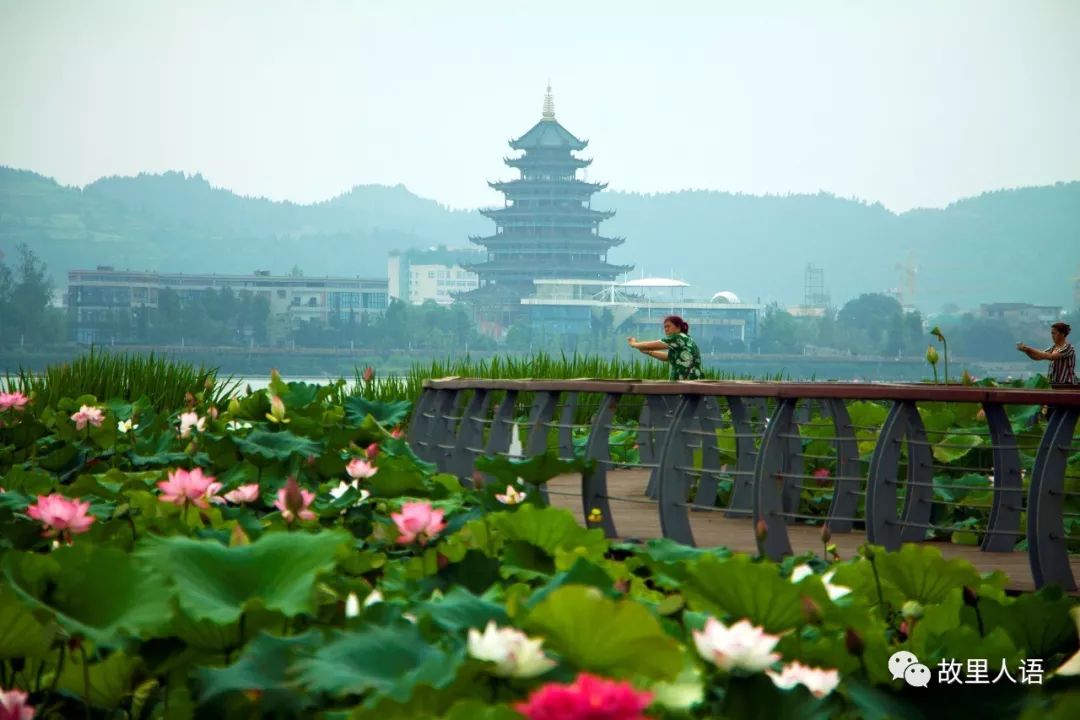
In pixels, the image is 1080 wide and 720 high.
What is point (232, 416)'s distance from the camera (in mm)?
5898

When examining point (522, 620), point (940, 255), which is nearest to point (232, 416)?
point (522, 620)

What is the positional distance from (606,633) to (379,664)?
0.97 feet

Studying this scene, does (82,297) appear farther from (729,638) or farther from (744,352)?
(729,638)

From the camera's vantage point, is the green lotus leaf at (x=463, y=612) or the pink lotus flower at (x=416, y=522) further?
the pink lotus flower at (x=416, y=522)

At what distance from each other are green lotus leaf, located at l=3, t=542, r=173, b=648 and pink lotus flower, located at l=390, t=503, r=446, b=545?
48 centimetres

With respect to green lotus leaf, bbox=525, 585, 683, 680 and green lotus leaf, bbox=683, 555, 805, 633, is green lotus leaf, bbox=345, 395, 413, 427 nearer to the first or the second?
green lotus leaf, bbox=683, 555, 805, 633

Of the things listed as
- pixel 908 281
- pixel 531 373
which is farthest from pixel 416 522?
pixel 908 281

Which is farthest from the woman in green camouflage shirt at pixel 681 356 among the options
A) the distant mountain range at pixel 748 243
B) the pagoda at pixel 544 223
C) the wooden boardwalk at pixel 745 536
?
the distant mountain range at pixel 748 243

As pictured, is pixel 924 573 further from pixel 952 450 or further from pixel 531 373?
pixel 531 373

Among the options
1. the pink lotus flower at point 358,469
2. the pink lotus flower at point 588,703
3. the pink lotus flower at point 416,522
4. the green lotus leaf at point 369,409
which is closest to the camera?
the pink lotus flower at point 588,703

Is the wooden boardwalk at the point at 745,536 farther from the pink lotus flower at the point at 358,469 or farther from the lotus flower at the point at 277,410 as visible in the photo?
the pink lotus flower at the point at 358,469

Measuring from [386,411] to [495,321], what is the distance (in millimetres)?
106058

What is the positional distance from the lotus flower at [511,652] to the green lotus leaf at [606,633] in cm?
7

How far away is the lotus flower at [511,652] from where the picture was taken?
1.53 metres
